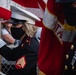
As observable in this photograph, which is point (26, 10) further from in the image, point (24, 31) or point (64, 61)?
point (64, 61)

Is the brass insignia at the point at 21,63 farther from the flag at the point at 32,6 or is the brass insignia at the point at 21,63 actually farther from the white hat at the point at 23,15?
the flag at the point at 32,6

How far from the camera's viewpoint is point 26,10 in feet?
9.39

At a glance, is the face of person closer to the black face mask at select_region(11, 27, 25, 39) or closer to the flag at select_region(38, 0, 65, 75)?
the black face mask at select_region(11, 27, 25, 39)

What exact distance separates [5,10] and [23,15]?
0.22 meters

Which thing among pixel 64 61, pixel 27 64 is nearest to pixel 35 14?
pixel 27 64

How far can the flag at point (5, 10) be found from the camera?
2999mm

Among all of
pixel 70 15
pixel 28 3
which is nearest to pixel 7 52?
pixel 28 3

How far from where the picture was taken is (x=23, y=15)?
9.54 feet

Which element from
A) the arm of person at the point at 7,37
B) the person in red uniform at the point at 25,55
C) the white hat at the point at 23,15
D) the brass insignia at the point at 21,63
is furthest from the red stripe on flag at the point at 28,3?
the arm of person at the point at 7,37

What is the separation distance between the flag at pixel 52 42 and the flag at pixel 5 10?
0.72m

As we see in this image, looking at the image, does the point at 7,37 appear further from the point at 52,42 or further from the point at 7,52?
the point at 52,42

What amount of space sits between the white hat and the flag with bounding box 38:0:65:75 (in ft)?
1.59

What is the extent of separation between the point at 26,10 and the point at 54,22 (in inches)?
23.9

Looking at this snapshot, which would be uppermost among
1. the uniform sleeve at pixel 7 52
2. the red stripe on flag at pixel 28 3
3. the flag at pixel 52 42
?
the red stripe on flag at pixel 28 3
